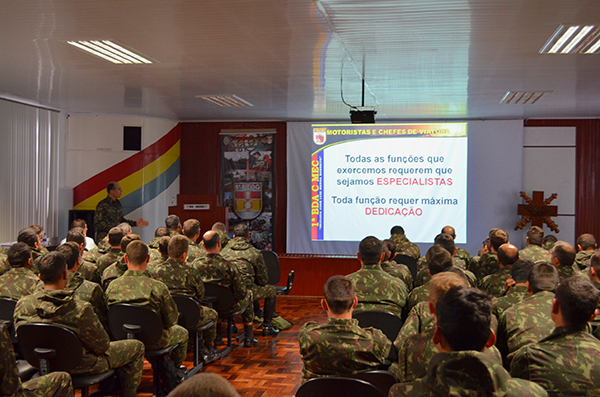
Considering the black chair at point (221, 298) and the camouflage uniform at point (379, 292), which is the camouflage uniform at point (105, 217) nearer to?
the black chair at point (221, 298)

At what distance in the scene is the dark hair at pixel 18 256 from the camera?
417cm

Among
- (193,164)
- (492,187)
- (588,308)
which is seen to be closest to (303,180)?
(193,164)

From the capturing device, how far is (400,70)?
226 inches

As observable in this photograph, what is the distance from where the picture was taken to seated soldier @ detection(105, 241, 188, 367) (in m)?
3.83

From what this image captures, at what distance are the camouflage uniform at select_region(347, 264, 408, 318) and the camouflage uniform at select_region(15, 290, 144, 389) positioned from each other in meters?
1.76

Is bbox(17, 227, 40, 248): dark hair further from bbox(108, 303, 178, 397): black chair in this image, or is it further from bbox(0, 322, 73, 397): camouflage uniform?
bbox(0, 322, 73, 397): camouflage uniform

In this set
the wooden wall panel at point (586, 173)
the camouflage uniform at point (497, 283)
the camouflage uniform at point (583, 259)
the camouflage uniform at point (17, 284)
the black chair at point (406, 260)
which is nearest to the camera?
the camouflage uniform at point (17, 284)

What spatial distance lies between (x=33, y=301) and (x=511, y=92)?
6331 mm

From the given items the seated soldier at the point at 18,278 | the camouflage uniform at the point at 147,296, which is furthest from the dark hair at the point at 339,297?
the seated soldier at the point at 18,278

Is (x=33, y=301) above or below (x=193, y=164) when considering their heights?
below

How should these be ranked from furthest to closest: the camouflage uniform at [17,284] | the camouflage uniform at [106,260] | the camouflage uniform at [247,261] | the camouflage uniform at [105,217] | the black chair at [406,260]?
the camouflage uniform at [105,217] < the black chair at [406,260] < the camouflage uniform at [247,261] < the camouflage uniform at [106,260] < the camouflage uniform at [17,284]

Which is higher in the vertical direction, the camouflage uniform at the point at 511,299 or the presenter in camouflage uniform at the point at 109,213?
the presenter in camouflage uniform at the point at 109,213

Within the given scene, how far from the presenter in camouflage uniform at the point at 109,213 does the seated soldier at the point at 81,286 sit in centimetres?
503

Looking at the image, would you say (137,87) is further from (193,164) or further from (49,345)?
(49,345)
